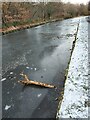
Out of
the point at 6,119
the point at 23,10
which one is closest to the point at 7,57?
the point at 6,119

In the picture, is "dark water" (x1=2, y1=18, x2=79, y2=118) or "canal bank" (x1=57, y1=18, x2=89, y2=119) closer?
"canal bank" (x1=57, y1=18, x2=89, y2=119)

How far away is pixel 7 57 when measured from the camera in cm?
1569

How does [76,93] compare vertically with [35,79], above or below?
above

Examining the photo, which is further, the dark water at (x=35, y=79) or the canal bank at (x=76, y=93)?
the dark water at (x=35, y=79)

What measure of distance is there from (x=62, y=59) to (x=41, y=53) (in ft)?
8.87

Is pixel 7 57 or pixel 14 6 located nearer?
pixel 7 57

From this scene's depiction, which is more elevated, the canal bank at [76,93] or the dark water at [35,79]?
the canal bank at [76,93]

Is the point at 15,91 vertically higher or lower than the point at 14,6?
lower

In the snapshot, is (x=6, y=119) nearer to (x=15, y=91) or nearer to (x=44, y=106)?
(x=44, y=106)

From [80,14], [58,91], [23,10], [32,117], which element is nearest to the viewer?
[32,117]

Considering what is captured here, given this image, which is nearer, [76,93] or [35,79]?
[76,93]

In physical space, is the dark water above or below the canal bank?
below

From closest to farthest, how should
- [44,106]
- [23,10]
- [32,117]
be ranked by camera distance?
[32,117], [44,106], [23,10]

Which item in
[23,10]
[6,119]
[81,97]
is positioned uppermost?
[23,10]
